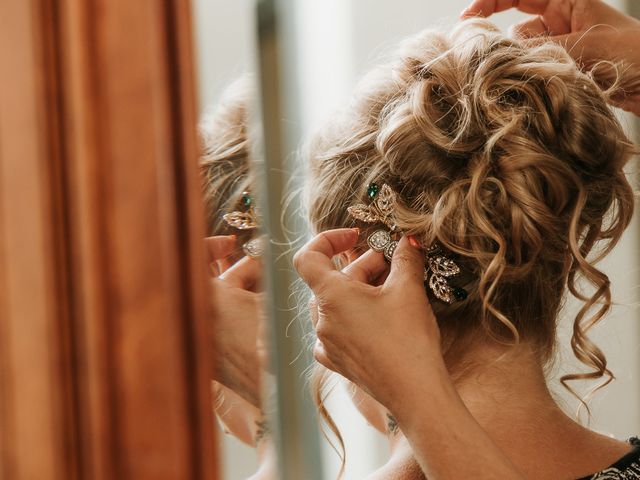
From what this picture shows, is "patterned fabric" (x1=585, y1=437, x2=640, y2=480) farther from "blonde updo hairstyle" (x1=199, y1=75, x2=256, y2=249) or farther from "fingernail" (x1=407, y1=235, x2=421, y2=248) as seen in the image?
"blonde updo hairstyle" (x1=199, y1=75, x2=256, y2=249)

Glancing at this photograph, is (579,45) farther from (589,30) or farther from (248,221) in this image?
(248,221)

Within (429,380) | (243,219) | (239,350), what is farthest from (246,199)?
(429,380)

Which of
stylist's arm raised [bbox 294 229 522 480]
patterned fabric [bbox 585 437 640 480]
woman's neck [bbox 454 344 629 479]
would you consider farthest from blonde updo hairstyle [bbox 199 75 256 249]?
patterned fabric [bbox 585 437 640 480]

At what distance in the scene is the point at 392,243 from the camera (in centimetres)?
78

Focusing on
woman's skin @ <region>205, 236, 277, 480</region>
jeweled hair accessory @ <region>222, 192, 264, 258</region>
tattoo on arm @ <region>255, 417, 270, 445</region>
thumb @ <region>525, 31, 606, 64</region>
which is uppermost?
thumb @ <region>525, 31, 606, 64</region>

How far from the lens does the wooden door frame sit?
550mm

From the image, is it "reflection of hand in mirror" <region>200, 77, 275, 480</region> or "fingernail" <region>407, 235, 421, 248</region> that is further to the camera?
"fingernail" <region>407, 235, 421, 248</region>

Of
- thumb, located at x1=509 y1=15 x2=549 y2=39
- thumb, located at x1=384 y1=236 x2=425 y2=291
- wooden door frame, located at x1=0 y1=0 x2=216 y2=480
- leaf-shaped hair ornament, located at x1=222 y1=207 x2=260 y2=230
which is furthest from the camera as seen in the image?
thumb, located at x1=509 y1=15 x2=549 y2=39

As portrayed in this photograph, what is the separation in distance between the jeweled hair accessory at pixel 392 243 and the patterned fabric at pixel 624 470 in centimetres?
23

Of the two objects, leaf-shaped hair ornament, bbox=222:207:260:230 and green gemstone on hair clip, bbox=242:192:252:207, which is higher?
green gemstone on hair clip, bbox=242:192:252:207

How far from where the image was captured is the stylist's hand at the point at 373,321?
72cm

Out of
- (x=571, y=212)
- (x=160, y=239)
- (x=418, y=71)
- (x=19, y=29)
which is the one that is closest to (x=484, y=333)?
(x=571, y=212)

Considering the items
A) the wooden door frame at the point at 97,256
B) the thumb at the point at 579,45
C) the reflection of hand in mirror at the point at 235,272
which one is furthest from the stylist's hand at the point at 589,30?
the wooden door frame at the point at 97,256

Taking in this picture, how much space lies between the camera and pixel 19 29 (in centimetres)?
56
